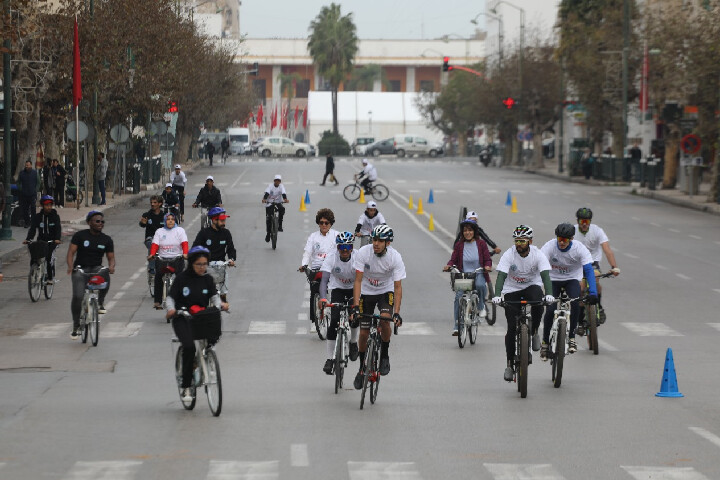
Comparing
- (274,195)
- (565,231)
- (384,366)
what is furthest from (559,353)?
(274,195)

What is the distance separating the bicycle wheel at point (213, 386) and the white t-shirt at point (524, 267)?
3.56 m

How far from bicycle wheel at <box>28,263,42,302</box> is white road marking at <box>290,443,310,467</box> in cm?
1299

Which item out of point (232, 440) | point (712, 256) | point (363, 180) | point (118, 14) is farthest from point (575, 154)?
point (232, 440)

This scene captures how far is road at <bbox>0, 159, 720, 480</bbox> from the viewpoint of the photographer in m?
11.0

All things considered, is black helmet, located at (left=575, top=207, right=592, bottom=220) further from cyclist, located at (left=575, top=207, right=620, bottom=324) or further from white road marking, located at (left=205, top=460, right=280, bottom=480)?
white road marking, located at (left=205, top=460, right=280, bottom=480)

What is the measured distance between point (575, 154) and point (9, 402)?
68193mm

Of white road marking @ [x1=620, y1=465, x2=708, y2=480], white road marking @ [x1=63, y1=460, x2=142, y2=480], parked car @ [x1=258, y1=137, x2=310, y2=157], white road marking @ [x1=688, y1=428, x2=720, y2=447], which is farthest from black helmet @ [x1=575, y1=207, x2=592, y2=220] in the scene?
parked car @ [x1=258, y1=137, x2=310, y2=157]

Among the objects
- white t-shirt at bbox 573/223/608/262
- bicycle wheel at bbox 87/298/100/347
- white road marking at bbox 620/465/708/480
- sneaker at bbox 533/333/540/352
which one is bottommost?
bicycle wheel at bbox 87/298/100/347

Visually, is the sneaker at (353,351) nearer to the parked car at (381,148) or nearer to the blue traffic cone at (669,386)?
the blue traffic cone at (669,386)

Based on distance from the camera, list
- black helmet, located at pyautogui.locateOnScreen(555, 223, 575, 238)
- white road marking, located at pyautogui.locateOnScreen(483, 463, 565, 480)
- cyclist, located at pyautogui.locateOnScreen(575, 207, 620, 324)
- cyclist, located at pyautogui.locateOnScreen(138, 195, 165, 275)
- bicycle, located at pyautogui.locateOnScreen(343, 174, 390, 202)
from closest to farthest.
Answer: white road marking, located at pyautogui.locateOnScreen(483, 463, 565, 480)
black helmet, located at pyautogui.locateOnScreen(555, 223, 575, 238)
cyclist, located at pyautogui.locateOnScreen(575, 207, 620, 324)
cyclist, located at pyautogui.locateOnScreen(138, 195, 165, 275)
bicycle, located at pyautogui.locateOnScreen(343, 174, 390, 202)

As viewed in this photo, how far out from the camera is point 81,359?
17609mm

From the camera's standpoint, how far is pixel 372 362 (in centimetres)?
1375

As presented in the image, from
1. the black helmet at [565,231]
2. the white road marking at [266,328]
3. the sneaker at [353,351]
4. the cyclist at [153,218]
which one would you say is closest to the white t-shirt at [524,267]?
the black helmet at [565,231]

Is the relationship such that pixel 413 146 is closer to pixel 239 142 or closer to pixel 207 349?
pixel 239 142
